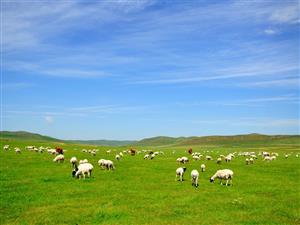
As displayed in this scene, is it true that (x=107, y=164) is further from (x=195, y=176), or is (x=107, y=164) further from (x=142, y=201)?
(x=142, y=201)

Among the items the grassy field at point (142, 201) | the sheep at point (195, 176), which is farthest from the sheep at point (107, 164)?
the sheep at point (195, 176)

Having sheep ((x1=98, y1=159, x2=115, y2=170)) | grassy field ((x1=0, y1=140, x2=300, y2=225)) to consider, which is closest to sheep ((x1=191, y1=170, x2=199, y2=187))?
grassy field ((x1=0, y1=140, x2=300, y2=225))

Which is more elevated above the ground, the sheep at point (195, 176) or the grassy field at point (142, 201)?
the sheep at point (195, 176)

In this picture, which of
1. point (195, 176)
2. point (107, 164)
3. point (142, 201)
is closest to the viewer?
point (142, 201)

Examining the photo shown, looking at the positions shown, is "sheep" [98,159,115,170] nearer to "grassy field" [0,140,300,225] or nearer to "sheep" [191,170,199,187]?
"grassy field" [0,140,300,225]

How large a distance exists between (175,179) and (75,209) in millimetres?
14329

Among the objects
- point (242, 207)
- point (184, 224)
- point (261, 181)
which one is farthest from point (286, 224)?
point (261, 181)

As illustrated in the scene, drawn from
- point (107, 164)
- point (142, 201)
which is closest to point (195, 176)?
point (142, 201)

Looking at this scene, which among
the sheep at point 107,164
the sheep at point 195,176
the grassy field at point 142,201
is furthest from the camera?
the sheep at point 107,164

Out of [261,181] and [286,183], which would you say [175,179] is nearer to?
[261,181]

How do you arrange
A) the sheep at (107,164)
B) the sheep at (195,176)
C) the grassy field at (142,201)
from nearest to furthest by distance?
1. the grassy field at (142,201)
2. the sheep at (195,176)
3. the sheep at (107,164)

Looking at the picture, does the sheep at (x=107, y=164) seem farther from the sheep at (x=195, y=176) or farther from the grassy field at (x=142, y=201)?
the sheep at (x=195, y=176)

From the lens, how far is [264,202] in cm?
2325

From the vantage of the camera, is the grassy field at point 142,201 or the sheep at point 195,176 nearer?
the grassy field at point 142,201
